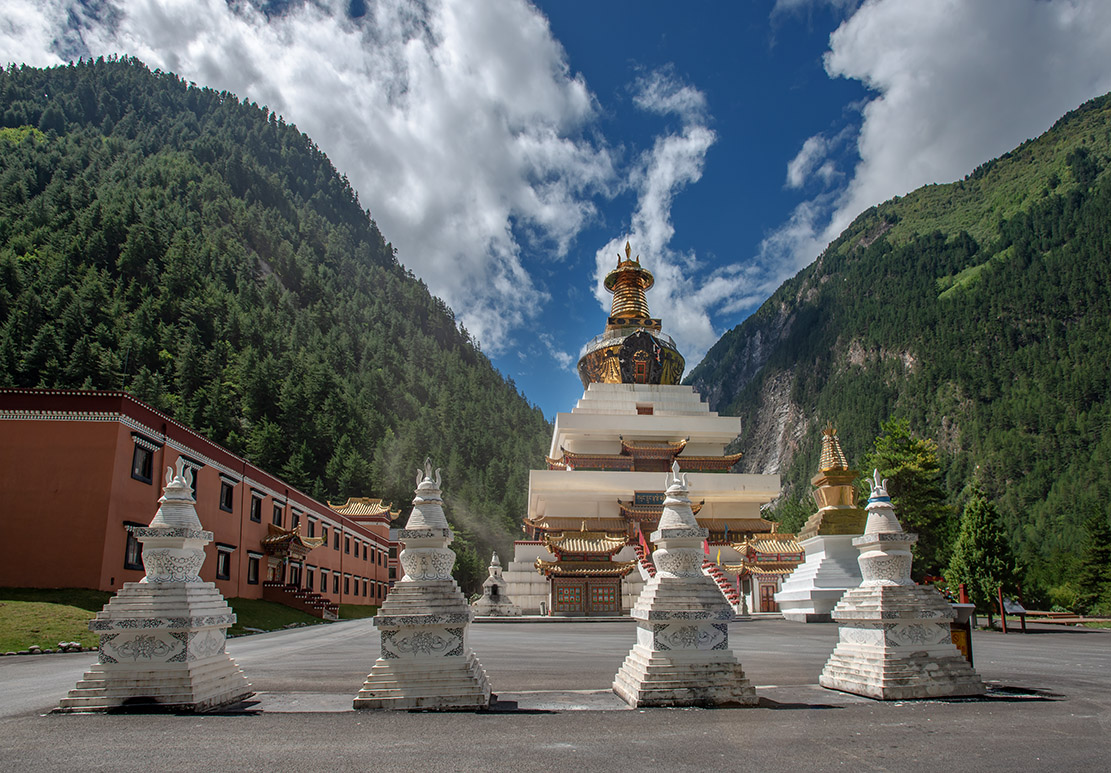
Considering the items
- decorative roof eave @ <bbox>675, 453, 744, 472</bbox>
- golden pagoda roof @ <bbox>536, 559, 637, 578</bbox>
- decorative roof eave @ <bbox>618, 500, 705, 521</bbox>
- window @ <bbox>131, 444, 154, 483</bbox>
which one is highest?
decorative roof eave @ <bbox>675, 453, 744, 472</bbox>

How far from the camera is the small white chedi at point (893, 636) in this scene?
8547 millimetres

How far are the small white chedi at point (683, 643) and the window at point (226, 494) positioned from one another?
25785 millimetres

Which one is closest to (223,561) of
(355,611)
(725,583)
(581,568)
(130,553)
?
(130,553)

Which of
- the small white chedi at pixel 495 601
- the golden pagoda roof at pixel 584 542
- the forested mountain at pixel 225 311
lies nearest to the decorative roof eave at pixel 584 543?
the golden pagoda roof at pixel 584 542

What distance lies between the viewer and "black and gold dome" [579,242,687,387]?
47625mm

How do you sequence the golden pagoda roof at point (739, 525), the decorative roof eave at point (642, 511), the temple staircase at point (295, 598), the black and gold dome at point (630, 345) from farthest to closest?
the black and gold dome at point (630, 345)
the golden pagoda roof at point (739, 525)
the decorative roof eave at point (642, 511)
the temple staircase at point (295, 598)

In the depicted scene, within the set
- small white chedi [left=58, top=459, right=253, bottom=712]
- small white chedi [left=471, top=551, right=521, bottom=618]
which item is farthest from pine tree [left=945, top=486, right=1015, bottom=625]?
small white chedi [left=58, top=459, right=253, bottom=712]

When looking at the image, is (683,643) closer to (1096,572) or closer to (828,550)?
(828,550)

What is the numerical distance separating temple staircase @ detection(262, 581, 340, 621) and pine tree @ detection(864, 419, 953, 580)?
30513 millimetres

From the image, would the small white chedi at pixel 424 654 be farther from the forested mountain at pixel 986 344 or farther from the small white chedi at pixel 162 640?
the forested mountain at pixel 986 344

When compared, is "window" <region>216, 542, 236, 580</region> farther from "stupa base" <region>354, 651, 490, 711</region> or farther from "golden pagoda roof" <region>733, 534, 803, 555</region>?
"stupa base" <region>354, 651, 490, 711</region>

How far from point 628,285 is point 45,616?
4127 cm

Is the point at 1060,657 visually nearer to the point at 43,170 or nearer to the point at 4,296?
the point at 4,296

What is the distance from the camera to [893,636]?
8766 mm
